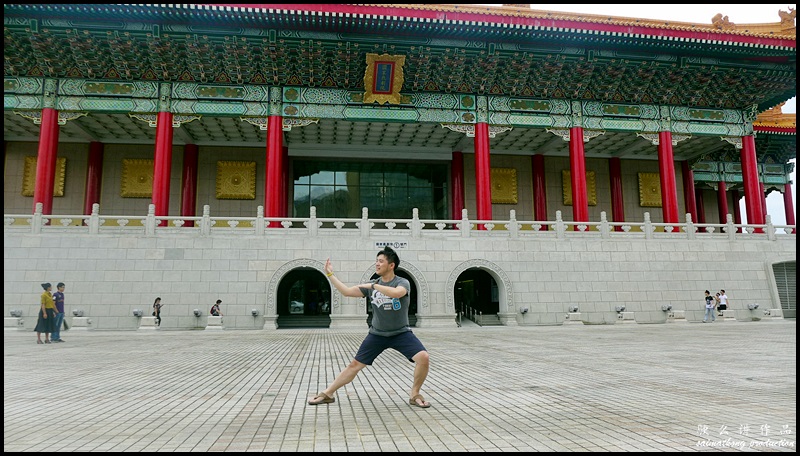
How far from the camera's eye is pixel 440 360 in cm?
854

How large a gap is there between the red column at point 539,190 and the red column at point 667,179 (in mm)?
5933

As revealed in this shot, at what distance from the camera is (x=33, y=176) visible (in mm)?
24359

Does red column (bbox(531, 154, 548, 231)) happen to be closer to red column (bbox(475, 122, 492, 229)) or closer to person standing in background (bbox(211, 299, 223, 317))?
red column (bbox(475, 122, 492, 229))

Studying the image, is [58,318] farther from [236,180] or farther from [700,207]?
[700,207]

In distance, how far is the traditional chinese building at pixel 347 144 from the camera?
17312mm

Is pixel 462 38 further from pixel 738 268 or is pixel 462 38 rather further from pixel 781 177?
pixel 781 177

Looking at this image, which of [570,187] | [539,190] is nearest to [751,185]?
[570,187]

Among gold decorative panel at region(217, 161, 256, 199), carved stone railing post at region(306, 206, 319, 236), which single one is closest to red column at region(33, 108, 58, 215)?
gold decorative panel at region(217, 161, 256, 199)

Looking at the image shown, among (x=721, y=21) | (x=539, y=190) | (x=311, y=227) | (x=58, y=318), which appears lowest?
(x=58, y=318)

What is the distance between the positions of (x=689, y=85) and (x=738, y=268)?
8067 mm

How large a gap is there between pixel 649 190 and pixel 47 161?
92.7 feet

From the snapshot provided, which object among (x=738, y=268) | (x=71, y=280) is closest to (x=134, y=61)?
(x=71, y=280)

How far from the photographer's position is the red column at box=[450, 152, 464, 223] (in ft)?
84.5

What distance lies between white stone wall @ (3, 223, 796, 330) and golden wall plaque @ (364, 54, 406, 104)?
6003 mm
